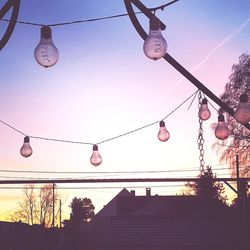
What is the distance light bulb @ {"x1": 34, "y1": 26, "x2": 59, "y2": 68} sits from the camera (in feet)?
14.7

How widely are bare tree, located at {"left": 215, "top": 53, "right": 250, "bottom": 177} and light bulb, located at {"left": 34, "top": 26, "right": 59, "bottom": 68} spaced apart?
22899 mm

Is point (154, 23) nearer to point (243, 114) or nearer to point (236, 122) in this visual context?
point (243, 114)

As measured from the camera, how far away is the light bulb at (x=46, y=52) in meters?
4.47

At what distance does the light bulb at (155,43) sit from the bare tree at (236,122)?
22.9 m

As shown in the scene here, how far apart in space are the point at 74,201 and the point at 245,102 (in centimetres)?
9918

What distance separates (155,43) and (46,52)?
102 centimetres

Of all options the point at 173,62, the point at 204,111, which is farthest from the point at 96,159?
the point at 173,62

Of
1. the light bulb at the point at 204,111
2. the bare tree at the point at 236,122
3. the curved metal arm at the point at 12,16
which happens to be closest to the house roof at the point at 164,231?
the bare tree at the point at 236,122

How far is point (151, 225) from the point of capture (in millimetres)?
36219

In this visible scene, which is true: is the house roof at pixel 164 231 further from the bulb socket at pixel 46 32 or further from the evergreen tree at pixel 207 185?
the bulb socket at pixel 46 32

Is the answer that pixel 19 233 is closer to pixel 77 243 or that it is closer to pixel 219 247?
pixel 77 243

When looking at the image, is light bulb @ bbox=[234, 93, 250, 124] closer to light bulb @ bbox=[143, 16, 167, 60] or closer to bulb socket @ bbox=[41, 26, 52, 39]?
light bulb @ bbox=[143, 16, 167, 60]

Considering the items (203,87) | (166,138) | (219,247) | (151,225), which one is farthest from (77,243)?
(203,87)

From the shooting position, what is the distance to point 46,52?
4.48m
